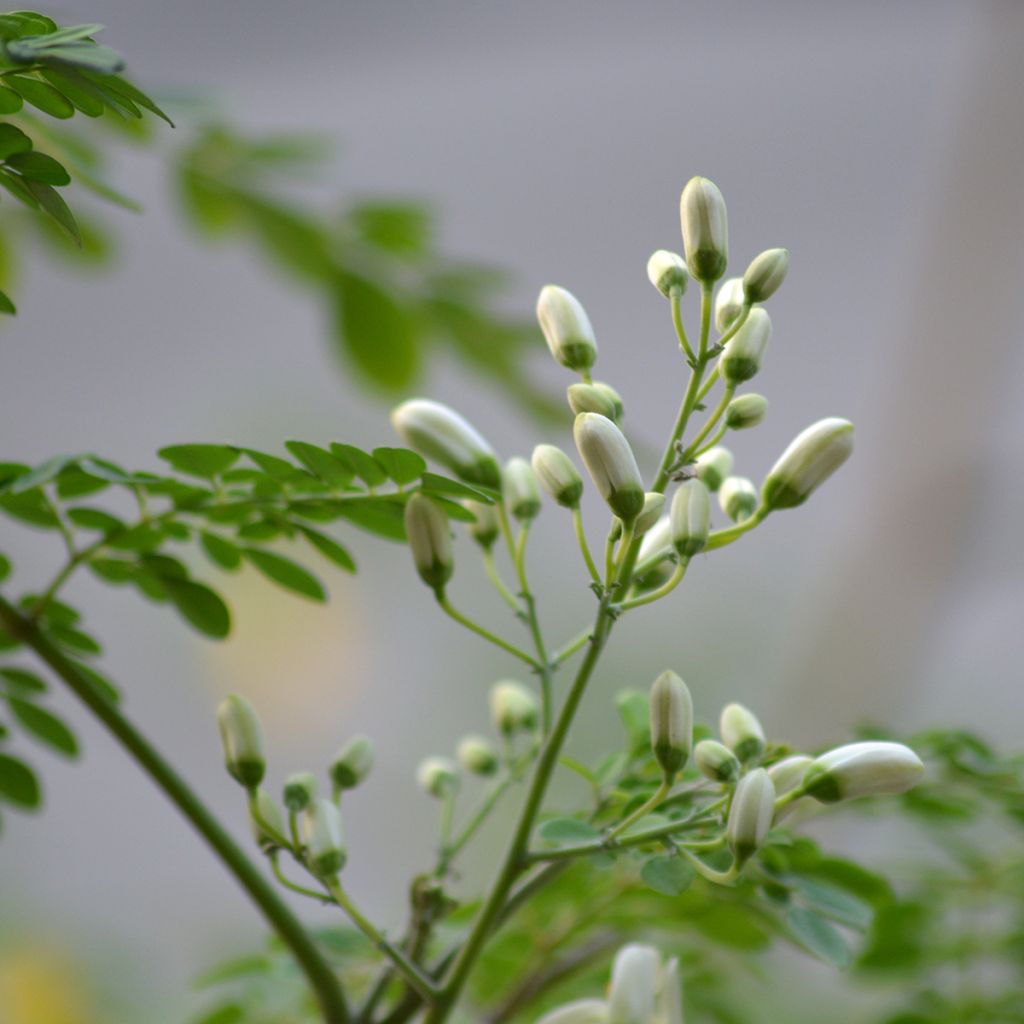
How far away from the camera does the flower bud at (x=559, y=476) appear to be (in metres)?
0.32

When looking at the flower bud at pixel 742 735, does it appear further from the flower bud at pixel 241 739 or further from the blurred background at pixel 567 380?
the blurred background at pixel 567 380

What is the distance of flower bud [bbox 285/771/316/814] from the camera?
0.33 metres

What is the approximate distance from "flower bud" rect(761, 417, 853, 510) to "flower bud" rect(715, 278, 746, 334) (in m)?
0.04

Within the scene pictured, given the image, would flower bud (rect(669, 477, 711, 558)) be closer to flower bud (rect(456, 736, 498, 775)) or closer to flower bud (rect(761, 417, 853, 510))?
flower bud (rect(761, 417, 853, 510))

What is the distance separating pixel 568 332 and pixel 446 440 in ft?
0.16

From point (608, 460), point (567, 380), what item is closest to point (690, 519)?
point (608, 460)

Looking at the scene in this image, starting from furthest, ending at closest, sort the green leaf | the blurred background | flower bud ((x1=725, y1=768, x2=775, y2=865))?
the blurred background < the green leaf < flower bud ((x1=725, y1=768, x2=775, y2=865))

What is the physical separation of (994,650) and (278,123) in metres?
1.53

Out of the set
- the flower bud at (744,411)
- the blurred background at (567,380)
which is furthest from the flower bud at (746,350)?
the blurred background at (567,380)

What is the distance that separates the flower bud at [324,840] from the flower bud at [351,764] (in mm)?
34

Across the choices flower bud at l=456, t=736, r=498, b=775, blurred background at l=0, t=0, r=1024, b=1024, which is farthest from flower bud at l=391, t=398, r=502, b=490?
blurred background at l=0, t=0, r=1024, b=1024

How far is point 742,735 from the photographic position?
12.9 inches

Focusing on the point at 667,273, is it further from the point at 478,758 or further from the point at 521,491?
the point at 478,758

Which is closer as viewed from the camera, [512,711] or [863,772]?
[863,772]
